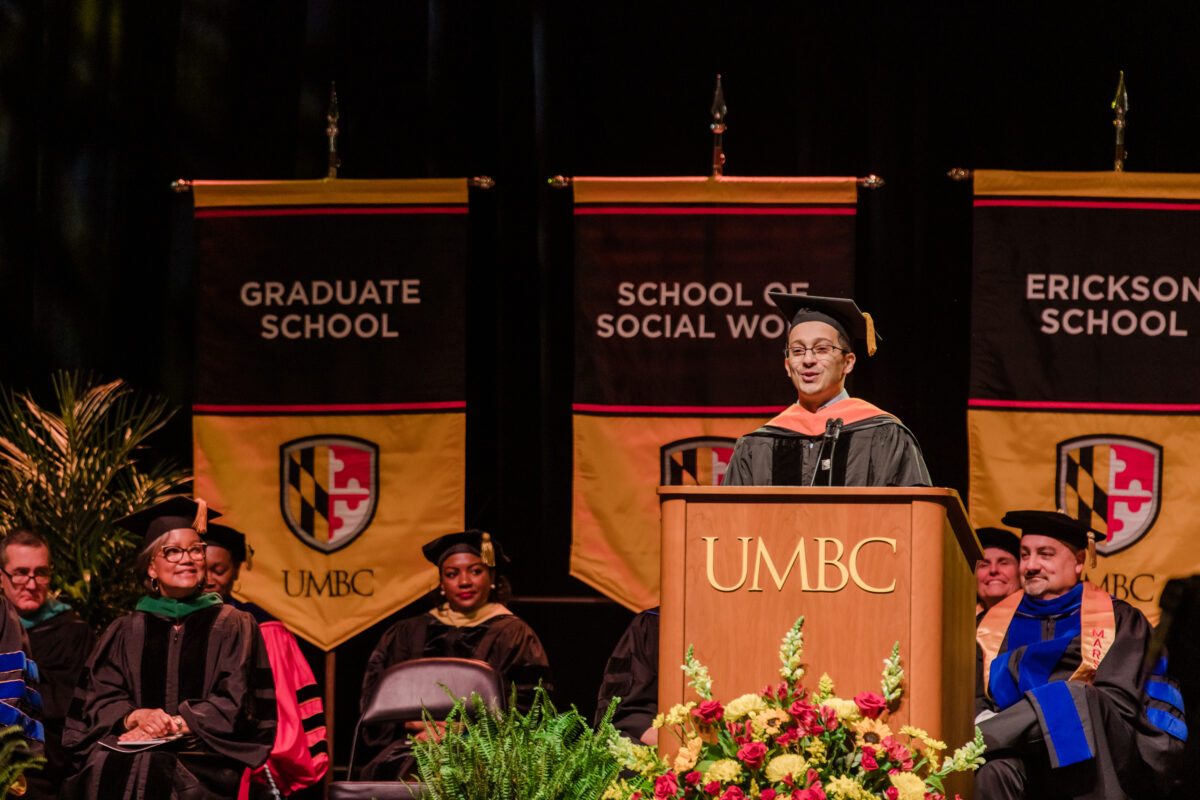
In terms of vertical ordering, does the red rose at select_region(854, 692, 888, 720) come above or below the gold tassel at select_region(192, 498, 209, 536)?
below

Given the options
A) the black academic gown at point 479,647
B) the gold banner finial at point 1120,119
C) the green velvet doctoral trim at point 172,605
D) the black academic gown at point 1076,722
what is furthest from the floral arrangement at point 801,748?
the gold banner finial at point 1120,119

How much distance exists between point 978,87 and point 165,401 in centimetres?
409

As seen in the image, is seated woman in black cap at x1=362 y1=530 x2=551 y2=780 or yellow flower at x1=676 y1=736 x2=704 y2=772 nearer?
yellow flower at x1=676 y1=736 x2=704 y2=772

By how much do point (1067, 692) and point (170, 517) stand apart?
313 centimetres

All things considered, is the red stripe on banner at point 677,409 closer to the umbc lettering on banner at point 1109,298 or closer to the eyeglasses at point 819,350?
the umbc lettering on banner at point 1109,298

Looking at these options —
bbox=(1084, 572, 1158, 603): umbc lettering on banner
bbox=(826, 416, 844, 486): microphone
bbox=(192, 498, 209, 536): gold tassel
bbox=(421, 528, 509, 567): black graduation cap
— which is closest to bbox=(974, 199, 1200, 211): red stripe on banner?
bbox=(1084, 572, 1158, 603): umbc lettering on banner

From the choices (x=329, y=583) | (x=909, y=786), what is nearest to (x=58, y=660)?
(x=329, y=583)

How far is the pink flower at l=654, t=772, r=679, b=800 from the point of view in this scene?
269 centimetres

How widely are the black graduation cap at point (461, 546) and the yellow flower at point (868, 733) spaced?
12.1 feet

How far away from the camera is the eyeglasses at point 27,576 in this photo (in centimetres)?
593

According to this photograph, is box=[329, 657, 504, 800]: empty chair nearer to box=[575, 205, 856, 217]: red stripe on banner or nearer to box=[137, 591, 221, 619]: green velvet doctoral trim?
box=[137, 591, 221, 619]: green velvet doctoral trim

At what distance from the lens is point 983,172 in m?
6.07

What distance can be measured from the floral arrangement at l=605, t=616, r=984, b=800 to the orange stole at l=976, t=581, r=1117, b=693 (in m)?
2.27

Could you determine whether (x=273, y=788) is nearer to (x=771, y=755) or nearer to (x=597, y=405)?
(x=597, y=405)
